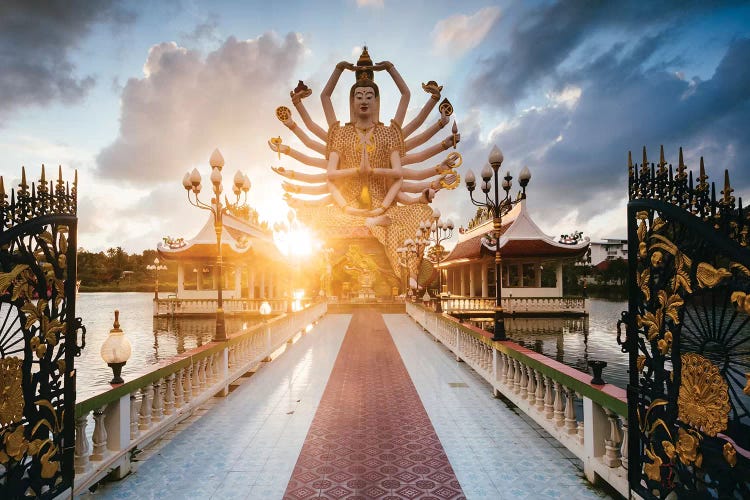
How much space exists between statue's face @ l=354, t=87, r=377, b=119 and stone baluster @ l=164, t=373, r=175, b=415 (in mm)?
29964

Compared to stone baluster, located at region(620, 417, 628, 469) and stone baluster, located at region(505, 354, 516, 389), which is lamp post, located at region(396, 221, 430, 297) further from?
stone baluster, located at region(620, 417, 628, 469)

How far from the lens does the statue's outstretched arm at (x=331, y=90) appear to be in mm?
31628

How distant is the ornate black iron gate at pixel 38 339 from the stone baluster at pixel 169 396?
80.9 inches

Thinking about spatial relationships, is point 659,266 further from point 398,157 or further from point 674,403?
point 398,157

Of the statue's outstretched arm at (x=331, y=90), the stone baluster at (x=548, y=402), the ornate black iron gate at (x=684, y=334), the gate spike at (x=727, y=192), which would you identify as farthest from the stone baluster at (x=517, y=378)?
the statue's outstretched arm at (x=331, y=90)

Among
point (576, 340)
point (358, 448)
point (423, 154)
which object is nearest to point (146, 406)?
point (358, 448)

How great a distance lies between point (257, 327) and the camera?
33.6ft

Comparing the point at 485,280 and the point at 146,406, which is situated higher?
the point at 485,280

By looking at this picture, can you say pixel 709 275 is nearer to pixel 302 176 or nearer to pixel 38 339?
pixel 38 339

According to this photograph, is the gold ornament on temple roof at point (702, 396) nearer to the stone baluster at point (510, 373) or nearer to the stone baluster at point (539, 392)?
the stone baluster at point (539, 392)

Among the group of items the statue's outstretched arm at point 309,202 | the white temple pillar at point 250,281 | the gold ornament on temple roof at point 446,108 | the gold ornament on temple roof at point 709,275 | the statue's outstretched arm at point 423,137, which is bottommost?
the white temple pillar at point 250,281

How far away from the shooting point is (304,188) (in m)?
37.5

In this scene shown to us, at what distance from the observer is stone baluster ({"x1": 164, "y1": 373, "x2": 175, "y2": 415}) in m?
5.58

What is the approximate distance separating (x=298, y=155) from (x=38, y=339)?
33.4 m
